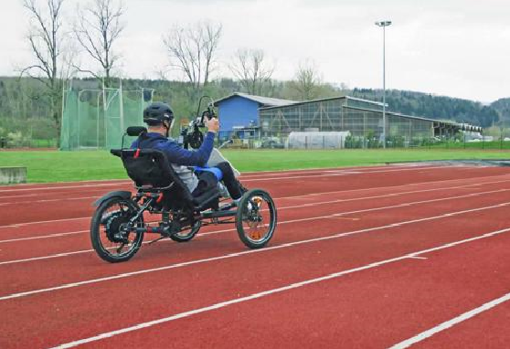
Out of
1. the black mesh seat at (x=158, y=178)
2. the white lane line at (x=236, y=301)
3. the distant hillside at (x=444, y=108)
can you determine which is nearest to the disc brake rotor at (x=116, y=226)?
the black mesh seat at (x=158, y=178)

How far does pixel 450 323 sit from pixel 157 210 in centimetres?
374

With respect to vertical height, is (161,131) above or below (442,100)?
below

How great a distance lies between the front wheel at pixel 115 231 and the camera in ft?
21.8

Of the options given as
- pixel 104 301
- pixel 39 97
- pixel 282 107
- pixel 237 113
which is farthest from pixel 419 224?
pixel 237 113

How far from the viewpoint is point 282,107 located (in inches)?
3196

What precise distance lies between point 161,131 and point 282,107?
2930 inches

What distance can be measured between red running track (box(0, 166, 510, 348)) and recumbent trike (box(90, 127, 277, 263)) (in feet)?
0.71

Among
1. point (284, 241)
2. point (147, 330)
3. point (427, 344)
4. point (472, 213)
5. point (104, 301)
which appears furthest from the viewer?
point (472, 213)

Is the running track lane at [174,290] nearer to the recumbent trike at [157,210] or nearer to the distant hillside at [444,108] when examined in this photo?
the recumbent trike at [157,210]

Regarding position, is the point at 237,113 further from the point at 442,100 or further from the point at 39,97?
the point at 442,100

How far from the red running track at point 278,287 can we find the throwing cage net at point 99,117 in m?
32.7

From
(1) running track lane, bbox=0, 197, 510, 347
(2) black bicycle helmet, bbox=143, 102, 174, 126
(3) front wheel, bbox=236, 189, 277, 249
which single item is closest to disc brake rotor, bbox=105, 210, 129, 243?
(1) running track lane, bbox=0, 197, 510, 347

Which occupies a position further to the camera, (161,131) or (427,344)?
(161,131)

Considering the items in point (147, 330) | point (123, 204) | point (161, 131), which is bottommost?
point (147, 330)
